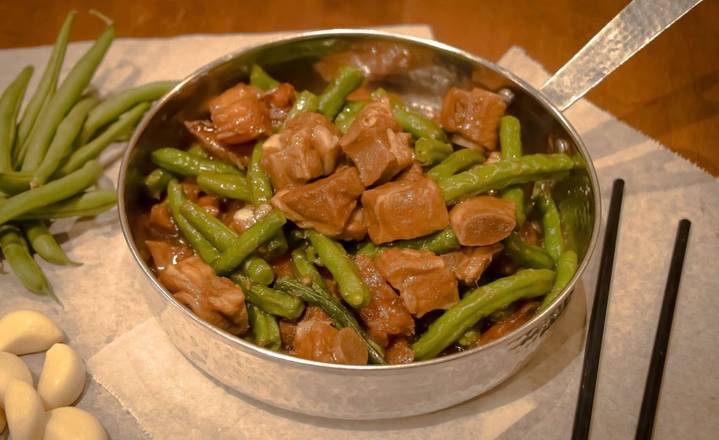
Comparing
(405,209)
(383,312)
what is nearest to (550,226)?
(405,209)

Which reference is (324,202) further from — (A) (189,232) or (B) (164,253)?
(B) (164,253)

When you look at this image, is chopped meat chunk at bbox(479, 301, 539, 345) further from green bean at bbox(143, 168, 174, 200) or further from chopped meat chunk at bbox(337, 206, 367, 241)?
green bean at bbox(143, 168, 174, 200)

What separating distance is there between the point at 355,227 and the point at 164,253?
0.66 meters

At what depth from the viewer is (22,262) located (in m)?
2.47

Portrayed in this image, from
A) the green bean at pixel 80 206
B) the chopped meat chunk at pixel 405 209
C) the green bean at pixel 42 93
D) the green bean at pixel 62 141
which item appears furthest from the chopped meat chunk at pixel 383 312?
the green bean at pixel 42 93

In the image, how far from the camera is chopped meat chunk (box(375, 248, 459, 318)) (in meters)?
2.04

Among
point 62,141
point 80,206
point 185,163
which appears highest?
point 185,163

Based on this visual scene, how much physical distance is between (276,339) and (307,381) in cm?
28

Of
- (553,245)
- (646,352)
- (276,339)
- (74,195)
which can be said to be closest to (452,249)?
(553,245)

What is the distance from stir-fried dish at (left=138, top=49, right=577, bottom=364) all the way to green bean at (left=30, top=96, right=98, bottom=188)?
0.41 m

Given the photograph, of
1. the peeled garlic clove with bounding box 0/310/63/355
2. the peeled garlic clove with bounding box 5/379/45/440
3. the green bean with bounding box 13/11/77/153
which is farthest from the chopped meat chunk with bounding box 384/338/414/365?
the green bean with bounding box 13/11/77/153

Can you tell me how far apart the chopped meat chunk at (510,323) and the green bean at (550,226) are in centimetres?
22

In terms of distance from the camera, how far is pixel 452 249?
2.22m

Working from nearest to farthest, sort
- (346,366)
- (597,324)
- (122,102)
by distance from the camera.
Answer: (346,366)
(597,324)
(122,102)
